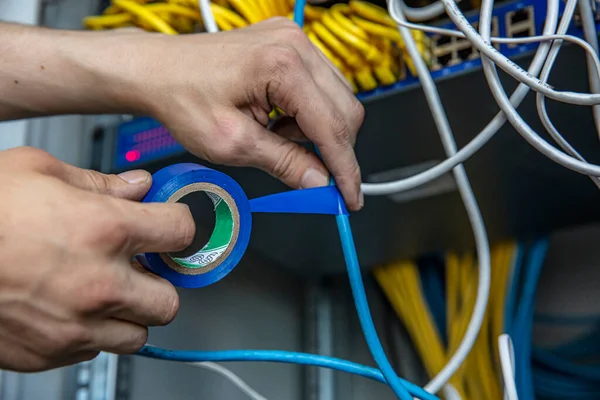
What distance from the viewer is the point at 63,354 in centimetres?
42

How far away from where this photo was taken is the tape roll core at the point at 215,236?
45cm

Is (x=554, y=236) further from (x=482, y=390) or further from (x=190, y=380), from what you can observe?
(x=190, y=380)

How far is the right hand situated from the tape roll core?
0.02 metres

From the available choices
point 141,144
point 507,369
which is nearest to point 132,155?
point 141,144

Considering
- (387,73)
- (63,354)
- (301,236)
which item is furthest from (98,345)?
(301,236)

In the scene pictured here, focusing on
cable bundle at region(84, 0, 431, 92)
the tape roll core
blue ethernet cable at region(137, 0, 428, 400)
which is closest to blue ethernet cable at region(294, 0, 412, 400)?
blue ethernet cable at region(137, 0, 428, 400)

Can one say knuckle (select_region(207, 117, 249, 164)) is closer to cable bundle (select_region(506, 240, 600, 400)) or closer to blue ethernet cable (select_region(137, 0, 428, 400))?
blue ethernet cable (select_region(137, 0, 428, 400))

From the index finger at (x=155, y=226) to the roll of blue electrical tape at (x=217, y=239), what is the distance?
16 millimetres

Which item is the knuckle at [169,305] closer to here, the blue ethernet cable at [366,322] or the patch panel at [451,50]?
the blue ethernet cable at [366,322]

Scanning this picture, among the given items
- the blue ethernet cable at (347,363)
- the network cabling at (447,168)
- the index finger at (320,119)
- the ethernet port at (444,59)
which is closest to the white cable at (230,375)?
A: the network cabling at (447,168)

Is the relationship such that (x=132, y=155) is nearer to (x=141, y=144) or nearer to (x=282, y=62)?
(x=141, y=144)

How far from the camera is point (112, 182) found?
1.44 ft

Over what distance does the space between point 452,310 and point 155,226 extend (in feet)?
1.95

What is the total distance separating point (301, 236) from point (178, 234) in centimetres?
48
